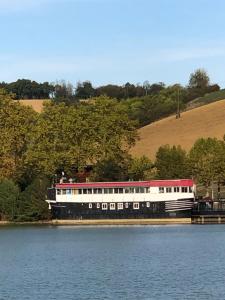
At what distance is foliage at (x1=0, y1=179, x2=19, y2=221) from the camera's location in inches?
4697

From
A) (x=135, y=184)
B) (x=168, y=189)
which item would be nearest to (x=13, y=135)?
(x=135, y=184)

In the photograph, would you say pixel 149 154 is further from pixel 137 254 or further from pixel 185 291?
pixel 185 291

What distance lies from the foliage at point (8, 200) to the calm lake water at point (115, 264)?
839 inches

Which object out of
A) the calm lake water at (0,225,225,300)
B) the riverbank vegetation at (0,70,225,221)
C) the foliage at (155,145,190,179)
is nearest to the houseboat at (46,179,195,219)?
the riverbank vegetation at (0,70,225,221)

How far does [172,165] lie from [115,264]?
232 ft

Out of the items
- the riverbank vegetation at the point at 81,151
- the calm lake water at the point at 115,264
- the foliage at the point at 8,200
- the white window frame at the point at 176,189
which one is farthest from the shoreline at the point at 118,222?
the calm lake water at the point at 115,264

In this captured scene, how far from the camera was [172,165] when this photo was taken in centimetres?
13488

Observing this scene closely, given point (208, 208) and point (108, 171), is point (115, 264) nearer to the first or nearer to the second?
point (208, 208)

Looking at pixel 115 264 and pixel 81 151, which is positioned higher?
pixel 81 151

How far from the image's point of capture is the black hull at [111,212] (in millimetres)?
111500

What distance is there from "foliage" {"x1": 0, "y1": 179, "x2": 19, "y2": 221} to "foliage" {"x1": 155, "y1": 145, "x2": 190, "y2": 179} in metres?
24.3

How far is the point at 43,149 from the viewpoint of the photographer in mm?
129750

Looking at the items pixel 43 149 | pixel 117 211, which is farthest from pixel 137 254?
pixel 43 149

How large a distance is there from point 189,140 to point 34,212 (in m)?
68.7
